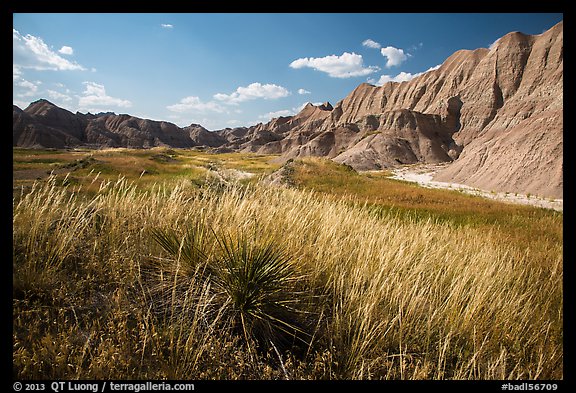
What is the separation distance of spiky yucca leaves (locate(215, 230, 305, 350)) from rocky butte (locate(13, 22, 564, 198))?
98.9 ft

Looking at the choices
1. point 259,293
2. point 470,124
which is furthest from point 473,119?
point 259,293

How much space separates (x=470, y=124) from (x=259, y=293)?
342 feet

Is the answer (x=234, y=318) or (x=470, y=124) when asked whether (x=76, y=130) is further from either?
(x=234, y=318)

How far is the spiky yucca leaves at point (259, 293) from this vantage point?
2461 mm

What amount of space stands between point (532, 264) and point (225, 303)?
6.64 m

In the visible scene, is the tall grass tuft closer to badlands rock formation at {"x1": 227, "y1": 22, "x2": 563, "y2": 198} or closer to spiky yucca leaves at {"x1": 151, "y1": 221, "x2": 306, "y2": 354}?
spiky yucca leaves at {"x1": 151, "y1": 221, "x2": 306, "y2": 354}

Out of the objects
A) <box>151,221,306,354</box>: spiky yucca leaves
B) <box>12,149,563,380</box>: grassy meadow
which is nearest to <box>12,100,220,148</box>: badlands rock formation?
<box>12,149,563,380</box>: grassy meadow

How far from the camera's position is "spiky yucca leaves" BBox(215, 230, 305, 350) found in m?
2.46

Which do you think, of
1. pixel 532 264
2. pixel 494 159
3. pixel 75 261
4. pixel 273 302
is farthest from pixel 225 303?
pixel 494 159

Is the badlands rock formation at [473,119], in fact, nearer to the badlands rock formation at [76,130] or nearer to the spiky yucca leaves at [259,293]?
the spiky yucca leaves at [259,293]

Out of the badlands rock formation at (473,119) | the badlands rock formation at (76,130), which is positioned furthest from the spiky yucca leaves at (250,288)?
the badlands rock formation at (76,130)
